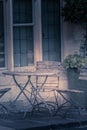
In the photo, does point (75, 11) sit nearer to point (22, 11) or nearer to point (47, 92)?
point (22, 11)

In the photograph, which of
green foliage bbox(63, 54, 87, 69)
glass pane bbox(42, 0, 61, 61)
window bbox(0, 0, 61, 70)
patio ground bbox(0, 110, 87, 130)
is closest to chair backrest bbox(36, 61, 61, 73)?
green foliage bbox(63, 54, 87, 69)

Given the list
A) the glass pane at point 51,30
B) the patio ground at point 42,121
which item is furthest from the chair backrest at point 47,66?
the patio ground at point 42,121

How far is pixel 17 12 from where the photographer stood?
1212cm

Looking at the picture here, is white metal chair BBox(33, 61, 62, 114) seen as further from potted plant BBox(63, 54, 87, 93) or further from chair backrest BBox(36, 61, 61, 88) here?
potted plant BBox(63, 54, 87, 93)

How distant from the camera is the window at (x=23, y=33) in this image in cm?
1211

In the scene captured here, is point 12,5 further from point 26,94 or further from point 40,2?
point 26,94

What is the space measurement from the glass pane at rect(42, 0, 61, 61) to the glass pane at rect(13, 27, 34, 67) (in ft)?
1.14

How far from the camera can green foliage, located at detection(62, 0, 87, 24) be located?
39.4ft

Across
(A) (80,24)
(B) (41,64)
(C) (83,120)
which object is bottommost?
(C) (83,120)

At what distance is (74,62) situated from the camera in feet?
39.0

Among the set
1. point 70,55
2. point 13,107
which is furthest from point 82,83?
point 13,107

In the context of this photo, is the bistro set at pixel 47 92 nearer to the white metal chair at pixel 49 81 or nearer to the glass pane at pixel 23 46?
the white metal chair at pixel 49 81

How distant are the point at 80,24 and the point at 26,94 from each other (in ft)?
6.67

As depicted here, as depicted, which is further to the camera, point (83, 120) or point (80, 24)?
point (80, 24)
